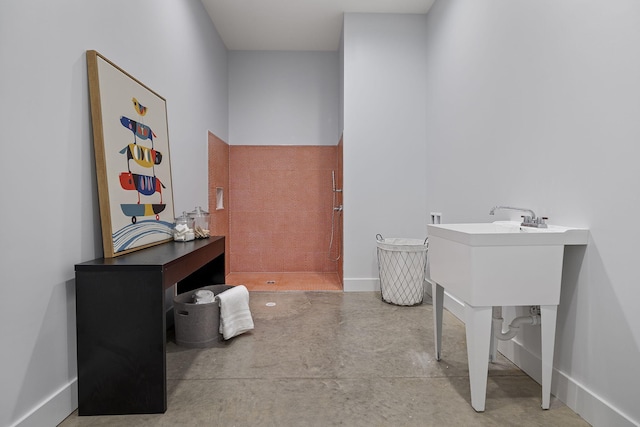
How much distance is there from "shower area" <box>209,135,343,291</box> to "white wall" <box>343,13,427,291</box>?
879mm

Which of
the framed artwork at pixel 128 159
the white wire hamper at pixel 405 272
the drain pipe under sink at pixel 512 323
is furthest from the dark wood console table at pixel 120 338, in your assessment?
the white wire hamper at pixel 405 272

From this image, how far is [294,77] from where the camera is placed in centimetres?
452

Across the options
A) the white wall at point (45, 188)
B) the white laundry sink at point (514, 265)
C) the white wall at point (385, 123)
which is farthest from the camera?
the white wall at point (385, 123)

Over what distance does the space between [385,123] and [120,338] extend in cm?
295

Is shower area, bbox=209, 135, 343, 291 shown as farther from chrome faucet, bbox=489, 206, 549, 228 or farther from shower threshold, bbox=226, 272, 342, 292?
chrome faucet, bbox=489, 206, 549, 228

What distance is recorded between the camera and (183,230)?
8.14ft

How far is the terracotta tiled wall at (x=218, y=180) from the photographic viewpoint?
3727 millimetres

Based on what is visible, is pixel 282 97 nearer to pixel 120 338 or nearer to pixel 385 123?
pixel 385 123

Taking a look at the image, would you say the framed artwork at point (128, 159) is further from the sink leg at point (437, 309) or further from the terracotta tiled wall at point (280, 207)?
the terracotta tiled wall at point (280, 207)

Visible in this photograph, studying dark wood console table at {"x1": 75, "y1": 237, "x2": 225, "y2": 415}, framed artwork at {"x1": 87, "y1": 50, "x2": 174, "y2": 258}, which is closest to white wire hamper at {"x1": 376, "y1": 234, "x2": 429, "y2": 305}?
framed artwork at {"x1": 87, "y1": 50, "x2": 174, "y2": 258}

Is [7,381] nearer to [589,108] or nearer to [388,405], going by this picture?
[388,405]

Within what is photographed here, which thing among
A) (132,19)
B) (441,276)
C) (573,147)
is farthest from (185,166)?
(573,147)

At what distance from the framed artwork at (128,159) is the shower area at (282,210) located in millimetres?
2007

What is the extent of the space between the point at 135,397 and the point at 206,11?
3435mm
